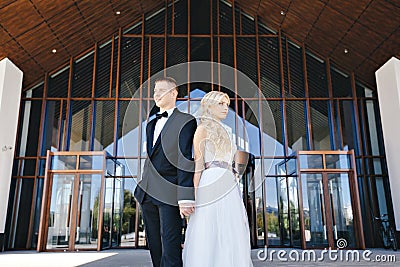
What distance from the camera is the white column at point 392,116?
8477mm

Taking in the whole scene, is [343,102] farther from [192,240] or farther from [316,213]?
[192,240]

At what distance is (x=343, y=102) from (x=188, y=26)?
14.5ft

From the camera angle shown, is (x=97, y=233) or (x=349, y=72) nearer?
(x=97, y=233)

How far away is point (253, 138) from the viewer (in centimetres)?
952

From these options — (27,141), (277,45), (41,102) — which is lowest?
(27,141)

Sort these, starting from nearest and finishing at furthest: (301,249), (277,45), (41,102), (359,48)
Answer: (301,249) → (359,48) → (41,102) → (277,45)

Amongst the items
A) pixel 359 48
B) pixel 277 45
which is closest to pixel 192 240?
pixel 359 48

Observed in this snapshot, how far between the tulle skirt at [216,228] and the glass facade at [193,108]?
22.0 ft

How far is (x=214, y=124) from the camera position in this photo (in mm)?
2250

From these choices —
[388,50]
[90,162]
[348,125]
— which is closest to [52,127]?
[90,162]

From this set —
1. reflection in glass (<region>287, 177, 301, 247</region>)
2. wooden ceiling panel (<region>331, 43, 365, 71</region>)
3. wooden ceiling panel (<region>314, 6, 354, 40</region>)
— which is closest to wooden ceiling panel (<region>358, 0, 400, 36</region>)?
wooden ceiling panel (<region>314, 6, 354, 40</region>)

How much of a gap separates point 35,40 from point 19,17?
914 mm

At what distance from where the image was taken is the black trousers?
6.28 ft

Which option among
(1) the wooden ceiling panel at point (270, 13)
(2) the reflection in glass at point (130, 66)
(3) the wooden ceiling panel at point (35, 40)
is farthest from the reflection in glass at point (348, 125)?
(3) the wooden ceiling panel at point (35, 40)
